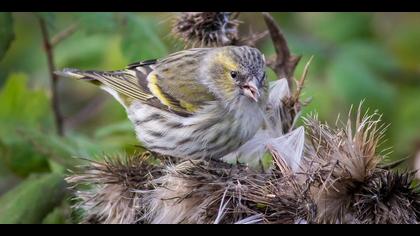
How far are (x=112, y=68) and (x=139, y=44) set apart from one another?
137 cm

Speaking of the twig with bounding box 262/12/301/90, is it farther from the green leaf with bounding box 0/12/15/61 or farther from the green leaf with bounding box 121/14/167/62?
the green leaf with bounding box 0/12/15/61

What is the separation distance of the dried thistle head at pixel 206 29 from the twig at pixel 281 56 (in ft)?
0.76

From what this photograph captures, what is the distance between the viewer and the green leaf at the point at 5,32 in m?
4.40

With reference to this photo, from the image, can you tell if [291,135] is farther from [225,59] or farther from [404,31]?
[404,31]

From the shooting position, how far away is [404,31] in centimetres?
659

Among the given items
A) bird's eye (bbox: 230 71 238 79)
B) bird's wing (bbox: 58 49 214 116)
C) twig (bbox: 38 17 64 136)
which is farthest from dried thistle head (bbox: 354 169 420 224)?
twig (bbox: 38 17 64 136)

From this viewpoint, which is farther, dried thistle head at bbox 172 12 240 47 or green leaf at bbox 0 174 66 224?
dried thistle head at bbox 172 12 240 47

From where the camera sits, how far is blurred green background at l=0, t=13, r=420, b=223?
4.49 metres

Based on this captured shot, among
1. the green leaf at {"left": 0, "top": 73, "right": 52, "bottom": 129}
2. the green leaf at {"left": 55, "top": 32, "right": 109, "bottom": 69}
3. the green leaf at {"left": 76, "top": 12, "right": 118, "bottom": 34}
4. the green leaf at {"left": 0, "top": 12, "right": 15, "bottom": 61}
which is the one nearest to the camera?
the green leaf at {"left": 0, "top": 12, "right": 15, "bottom": 61}

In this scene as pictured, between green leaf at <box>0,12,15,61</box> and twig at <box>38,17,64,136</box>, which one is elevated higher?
green leaf at <box>0,12,15,61</box>

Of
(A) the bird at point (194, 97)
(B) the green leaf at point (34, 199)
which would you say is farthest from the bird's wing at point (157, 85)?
(B) the green leaf at point (34, 199)

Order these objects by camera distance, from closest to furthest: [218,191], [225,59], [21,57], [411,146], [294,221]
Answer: [294,221] < [218,191] < [225,59] < [411,146] < [21,57]
